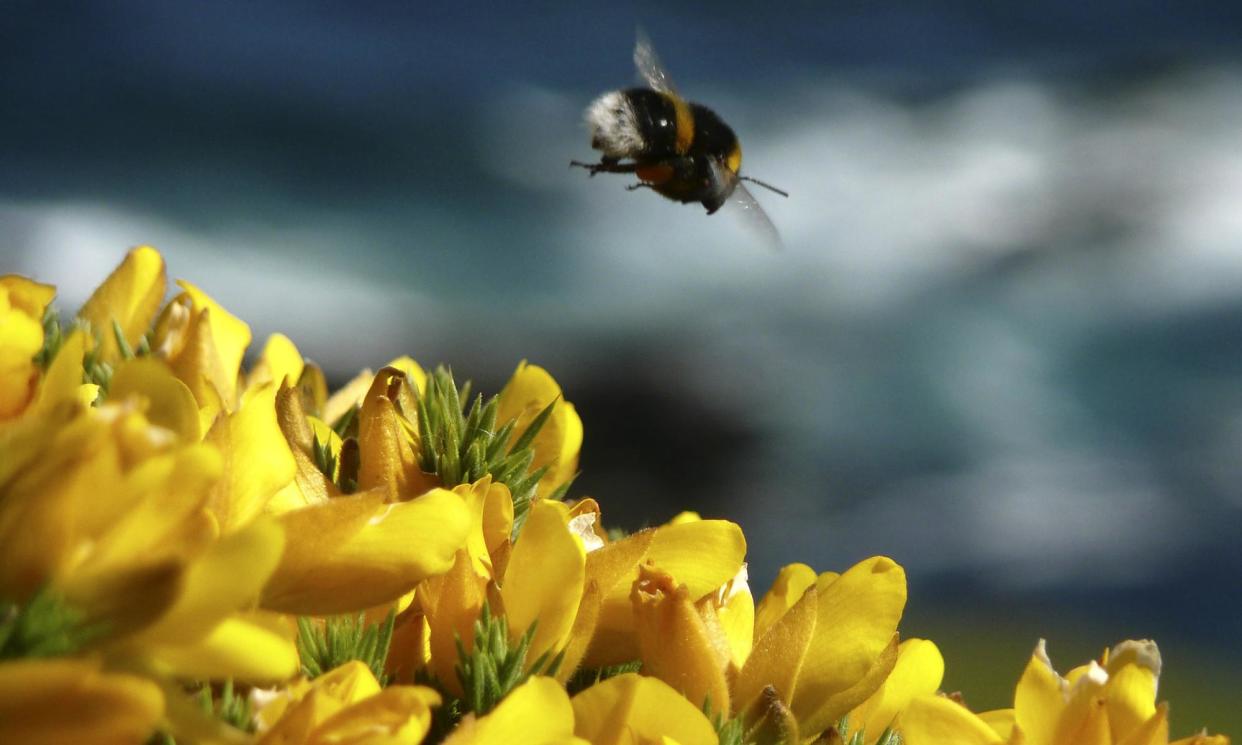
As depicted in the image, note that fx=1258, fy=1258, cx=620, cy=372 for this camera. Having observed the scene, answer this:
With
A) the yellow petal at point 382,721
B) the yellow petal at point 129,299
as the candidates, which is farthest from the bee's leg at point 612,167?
the yellow petal at point 382,721

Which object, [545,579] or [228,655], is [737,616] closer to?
[545,579]

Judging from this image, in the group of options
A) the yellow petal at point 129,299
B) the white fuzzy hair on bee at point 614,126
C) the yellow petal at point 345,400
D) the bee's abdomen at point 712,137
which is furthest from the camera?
the bee's abdomen at point 712,137

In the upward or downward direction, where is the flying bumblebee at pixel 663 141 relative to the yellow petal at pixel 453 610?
upward

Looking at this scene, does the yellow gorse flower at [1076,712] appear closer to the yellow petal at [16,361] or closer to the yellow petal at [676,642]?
the yellow petal at [676,642]

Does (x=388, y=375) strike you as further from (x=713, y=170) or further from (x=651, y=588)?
(x=713, y=170)

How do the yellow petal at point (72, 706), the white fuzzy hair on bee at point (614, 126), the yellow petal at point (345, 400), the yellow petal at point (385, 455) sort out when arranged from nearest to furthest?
1. the yellow petal at point (72, 706)
2. the yellow petal at point (385, 455)
3. the yellow petal at point (345, 400)
4. the white fuzzy hair on bee at point (614, 126)

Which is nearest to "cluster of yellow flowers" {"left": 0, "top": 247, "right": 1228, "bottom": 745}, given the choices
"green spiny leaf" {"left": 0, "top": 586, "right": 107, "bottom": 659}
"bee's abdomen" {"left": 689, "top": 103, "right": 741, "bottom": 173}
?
"green spiny leaf" {"left": 0, "top": 586, "right": 107, "bottom": 659}

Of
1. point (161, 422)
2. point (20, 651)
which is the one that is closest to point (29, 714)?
point (20, 651)
